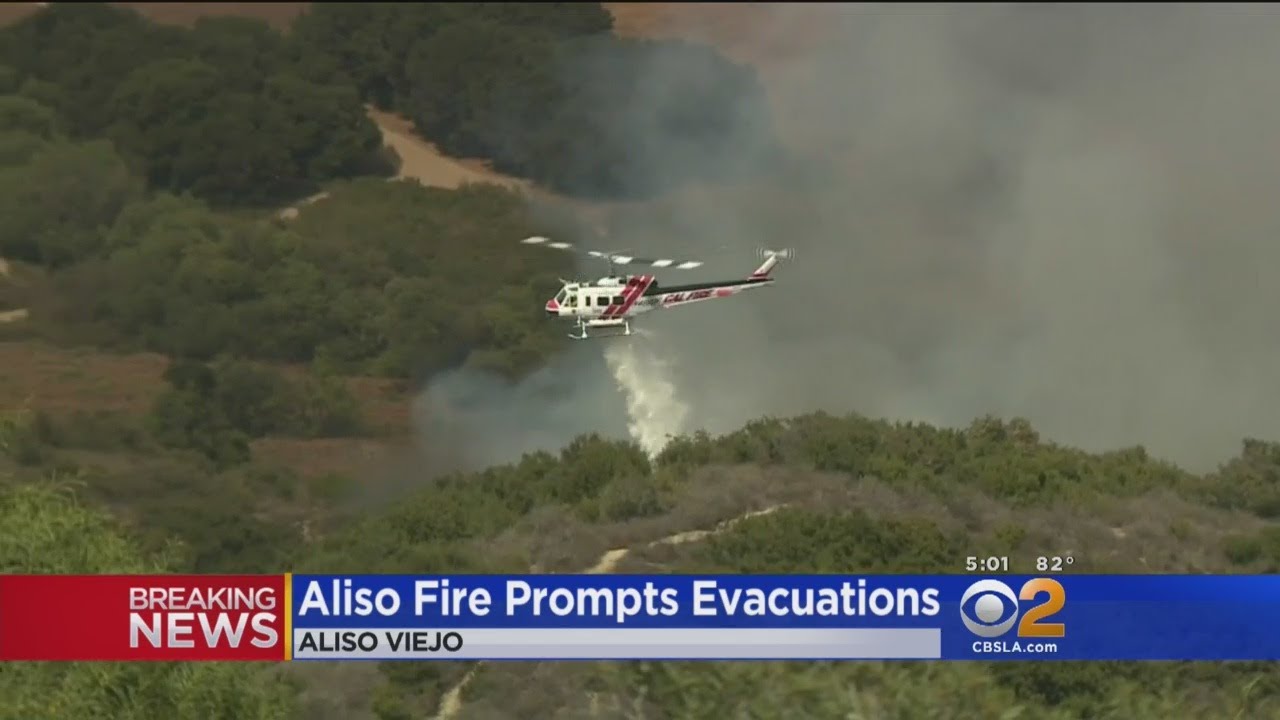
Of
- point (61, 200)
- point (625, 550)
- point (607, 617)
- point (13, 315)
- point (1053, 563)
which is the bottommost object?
point (607, 617)

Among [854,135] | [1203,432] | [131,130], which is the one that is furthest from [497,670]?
[131,130]

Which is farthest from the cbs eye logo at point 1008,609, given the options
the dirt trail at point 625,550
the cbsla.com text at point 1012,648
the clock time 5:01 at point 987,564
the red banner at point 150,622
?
the red banner at point 150,622

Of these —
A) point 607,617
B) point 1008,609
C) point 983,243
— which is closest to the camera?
point 607,617

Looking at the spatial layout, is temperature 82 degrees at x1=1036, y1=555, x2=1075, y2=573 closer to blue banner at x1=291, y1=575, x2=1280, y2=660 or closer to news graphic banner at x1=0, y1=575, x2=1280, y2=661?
blue banner at x1=291, y1=575, x2=1280, y2=660

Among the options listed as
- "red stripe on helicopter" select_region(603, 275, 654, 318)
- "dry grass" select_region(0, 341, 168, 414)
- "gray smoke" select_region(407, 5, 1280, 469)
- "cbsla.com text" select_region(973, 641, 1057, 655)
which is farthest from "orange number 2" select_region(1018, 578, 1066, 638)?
"dry grass" select_region(0, 341, 168, 414)

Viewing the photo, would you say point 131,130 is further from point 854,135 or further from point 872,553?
point 872,553

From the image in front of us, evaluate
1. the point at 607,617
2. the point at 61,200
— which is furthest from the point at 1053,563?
the point at 61,200

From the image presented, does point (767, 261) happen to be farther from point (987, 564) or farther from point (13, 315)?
point (13, 315)
